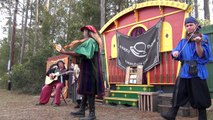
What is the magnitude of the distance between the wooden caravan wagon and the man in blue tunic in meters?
2.94

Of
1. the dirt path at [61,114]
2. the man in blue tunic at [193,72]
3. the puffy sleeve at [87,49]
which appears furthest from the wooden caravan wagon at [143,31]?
the man in blue tunic at [193,72]

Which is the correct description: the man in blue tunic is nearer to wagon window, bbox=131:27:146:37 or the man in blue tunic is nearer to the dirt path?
the dirt path

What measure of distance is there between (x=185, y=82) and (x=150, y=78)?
148 inches

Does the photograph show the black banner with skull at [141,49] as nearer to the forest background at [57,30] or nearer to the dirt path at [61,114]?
the dirt path at [61,114]

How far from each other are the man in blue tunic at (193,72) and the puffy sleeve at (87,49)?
4.98ft

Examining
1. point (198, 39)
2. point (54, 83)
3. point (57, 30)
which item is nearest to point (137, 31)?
point (54, 83)

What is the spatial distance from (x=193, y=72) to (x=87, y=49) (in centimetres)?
182

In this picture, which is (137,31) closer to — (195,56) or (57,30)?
(195,56)

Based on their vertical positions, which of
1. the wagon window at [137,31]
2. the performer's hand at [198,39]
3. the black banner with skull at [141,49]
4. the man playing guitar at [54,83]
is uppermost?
the wagon window at [137,31]

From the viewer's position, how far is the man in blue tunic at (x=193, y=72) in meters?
3.41

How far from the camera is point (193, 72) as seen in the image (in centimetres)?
347

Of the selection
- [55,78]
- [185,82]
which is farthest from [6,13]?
[185,82]

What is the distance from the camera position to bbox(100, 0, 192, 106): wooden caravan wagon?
6645 millimetres

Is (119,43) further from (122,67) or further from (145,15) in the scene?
(145,15)
